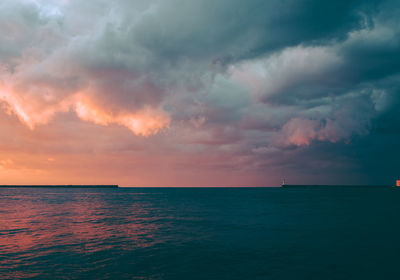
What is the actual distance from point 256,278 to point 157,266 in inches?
352

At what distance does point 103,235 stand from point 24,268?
615 inches

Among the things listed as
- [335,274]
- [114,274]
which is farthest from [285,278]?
[114,274]

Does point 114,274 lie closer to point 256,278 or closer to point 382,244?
point 256,278

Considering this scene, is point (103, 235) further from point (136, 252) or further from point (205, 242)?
point (205, 242)

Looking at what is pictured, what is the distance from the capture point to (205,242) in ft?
113

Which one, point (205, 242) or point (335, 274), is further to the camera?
point (205, 242)

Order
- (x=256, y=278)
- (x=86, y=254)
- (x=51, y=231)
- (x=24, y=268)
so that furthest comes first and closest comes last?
(x=51, y=231), (x=86, y=254), (x=24, y=268), (x=256, y=278)

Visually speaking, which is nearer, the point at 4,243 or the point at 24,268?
the point at 24,268

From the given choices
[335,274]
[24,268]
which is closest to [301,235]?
[335,274]

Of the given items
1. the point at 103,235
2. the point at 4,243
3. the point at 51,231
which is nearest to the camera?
the point at 4,243

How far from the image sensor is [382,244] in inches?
1342

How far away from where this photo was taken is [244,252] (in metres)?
29.2

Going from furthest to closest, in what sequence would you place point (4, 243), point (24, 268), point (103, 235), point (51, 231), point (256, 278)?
1. point (51, 231)
2. point (103, 235)
3. point (4, 243)
4. point (24, 268)
5. point (256, 278)

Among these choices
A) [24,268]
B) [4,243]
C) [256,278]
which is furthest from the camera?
[4,243]
